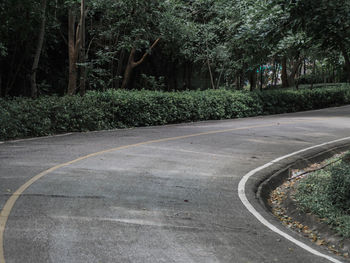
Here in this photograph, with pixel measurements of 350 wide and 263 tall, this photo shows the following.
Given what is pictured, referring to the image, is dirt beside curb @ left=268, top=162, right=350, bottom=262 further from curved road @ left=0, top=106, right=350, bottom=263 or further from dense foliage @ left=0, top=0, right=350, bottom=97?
dense foliage @ left=0, top=0, right=350, bottom=97

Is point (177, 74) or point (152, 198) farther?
point (177, 74)

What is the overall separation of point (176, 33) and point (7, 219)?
2242cm

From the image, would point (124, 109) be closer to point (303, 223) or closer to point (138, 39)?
point (138, 39)

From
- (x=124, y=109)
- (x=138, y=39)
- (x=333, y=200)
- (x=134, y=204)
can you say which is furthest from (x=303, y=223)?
(x=138, y=39)

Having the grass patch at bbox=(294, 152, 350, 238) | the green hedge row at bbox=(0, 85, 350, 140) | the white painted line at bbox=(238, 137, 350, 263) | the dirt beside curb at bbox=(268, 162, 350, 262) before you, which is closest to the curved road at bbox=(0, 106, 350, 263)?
the white painted line at bbox=(238, 137, 350, 263)

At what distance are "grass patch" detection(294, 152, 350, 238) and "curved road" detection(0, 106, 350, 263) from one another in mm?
851

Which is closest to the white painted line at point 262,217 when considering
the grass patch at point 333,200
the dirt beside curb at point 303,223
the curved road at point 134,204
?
the curved road at point 134,204

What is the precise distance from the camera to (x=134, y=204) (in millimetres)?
7379

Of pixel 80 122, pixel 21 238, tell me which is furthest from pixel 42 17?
pixel 21 238

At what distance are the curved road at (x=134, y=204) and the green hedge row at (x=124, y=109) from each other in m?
1.42

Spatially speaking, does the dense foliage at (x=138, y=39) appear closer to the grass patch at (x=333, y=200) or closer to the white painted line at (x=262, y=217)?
the white painted line at (x=262, y=217)

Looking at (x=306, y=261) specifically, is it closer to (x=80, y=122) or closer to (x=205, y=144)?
(x=205, y=144)

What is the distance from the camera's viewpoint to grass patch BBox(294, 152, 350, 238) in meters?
6.74

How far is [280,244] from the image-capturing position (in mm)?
5961
